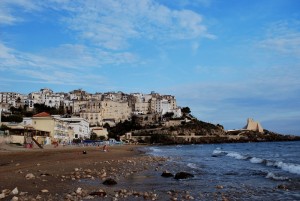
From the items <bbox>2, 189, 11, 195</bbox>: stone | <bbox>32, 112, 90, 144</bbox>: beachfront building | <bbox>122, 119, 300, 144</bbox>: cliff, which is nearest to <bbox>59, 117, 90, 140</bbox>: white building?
<bbox>32, 112, 90, 144</bbox>: beachfront building

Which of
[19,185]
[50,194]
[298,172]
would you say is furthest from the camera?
[298,172]

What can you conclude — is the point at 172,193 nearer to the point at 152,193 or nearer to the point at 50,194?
the point at 152,193

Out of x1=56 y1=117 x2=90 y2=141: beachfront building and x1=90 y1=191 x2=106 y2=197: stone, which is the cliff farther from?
x1=90 y1=191 x2=106 y2=197: stone

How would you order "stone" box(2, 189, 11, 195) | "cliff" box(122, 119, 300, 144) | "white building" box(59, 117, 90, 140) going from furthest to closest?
"cliff" box(122, 119, 300, 144) → "white building" box(59, 117, 90, 140) → "stone" box(2, 189, 11, 195)

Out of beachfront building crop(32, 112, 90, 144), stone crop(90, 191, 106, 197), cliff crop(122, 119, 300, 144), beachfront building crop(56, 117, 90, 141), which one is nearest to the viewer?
stone crop(90, 191, 106, 197)

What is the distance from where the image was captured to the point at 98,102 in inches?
7687

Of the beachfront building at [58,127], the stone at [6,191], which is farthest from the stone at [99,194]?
the beachfront building at [58,127]

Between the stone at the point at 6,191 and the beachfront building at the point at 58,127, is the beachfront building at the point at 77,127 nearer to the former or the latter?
the beachfront building at the point at 58,127

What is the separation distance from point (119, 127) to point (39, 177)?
528 ft

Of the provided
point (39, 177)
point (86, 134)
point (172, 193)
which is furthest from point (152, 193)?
point (86, 134)

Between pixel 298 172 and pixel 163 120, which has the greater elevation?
pixel 163 120

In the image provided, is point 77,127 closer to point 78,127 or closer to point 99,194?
point 78,127

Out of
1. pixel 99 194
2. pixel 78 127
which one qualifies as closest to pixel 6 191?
pixel 99 194

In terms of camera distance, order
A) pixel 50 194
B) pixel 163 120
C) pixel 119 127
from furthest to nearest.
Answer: pixel 163 120, pixel 119 127, pixel 50 194
